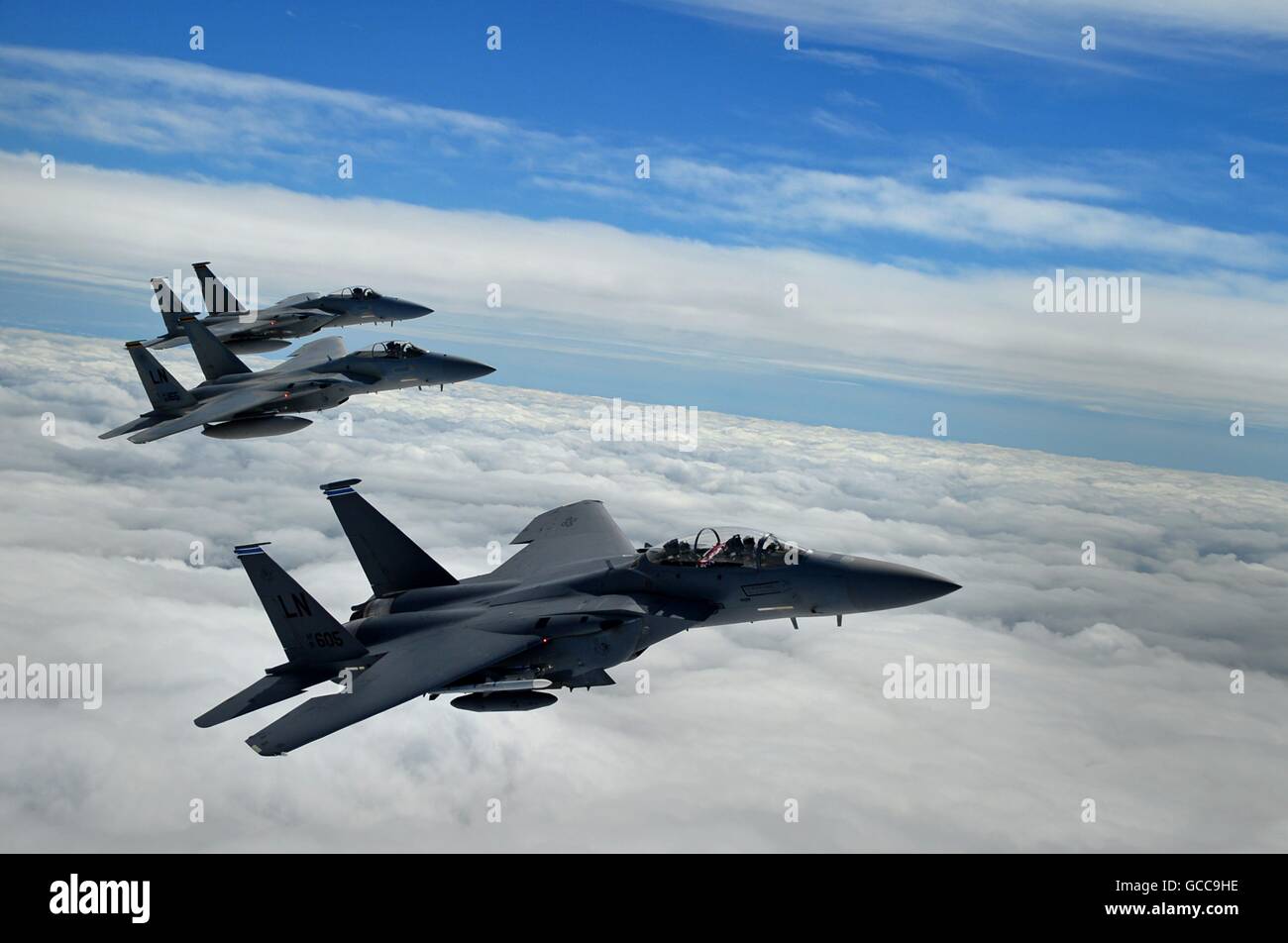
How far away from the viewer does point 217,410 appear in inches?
1382

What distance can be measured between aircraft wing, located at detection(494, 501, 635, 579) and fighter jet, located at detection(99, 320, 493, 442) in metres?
11.4

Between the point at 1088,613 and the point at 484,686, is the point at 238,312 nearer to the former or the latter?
the point at 484,686

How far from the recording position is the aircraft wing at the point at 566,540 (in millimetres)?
27719

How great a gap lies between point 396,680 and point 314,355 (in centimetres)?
2597

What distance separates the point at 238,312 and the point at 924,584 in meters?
38.6

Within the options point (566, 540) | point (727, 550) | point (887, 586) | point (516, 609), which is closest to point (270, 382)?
point (566, 540)

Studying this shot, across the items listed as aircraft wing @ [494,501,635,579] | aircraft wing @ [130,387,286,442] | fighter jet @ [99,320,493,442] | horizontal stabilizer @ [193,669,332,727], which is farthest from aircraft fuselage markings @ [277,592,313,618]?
fighter jet @ [99,320,493,442]

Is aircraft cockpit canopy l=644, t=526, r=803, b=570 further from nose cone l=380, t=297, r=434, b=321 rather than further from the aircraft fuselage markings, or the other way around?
nose cone l=380, t=297, r=434, b=321

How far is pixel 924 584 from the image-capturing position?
23.4 metres

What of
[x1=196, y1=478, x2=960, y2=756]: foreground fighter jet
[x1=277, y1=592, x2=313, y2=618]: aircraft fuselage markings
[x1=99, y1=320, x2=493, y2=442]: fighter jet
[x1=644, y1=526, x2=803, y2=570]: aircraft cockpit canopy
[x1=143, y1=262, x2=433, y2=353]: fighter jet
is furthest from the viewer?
[x1=143, y1=262, x2=433, y2=353]: fighter jet

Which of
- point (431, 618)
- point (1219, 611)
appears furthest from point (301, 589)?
point (1219, 611)

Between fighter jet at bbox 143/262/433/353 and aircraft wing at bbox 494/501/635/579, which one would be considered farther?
fighter jet at bbox 143/262/433/353

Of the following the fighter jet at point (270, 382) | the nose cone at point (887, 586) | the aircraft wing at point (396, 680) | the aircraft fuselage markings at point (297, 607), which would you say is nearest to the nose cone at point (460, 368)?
the fighter jet at point (270, 382)

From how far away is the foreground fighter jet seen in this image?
2105 cm
